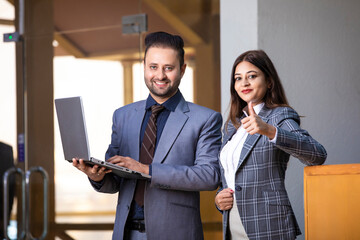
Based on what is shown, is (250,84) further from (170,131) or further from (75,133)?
(75,133)

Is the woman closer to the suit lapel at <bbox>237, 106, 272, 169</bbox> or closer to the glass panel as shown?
the suit lapel at <bbox>237, 106, 272, 169</bbox>

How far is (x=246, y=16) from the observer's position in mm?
3375

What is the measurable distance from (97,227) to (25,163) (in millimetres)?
910

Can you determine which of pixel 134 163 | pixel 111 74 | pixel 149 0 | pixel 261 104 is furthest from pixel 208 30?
pixel 134 163

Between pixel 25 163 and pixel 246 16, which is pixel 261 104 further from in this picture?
pixel 25 163

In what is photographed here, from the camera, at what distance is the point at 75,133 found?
208cm

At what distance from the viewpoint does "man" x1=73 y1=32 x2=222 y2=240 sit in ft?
7.34

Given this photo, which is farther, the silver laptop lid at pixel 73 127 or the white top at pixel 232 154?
the white top at pixel 232 154

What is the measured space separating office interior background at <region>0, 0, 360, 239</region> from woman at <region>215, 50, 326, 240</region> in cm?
103

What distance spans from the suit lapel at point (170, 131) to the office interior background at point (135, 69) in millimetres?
1087

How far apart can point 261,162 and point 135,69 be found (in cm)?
228

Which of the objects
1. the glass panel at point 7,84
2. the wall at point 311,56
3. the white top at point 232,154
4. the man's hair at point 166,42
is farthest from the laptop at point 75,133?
the glass panel at point 7,84

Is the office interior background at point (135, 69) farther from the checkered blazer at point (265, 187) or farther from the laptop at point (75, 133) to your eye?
the laptop at point (75, 133)

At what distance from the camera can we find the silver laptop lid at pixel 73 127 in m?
2.04
